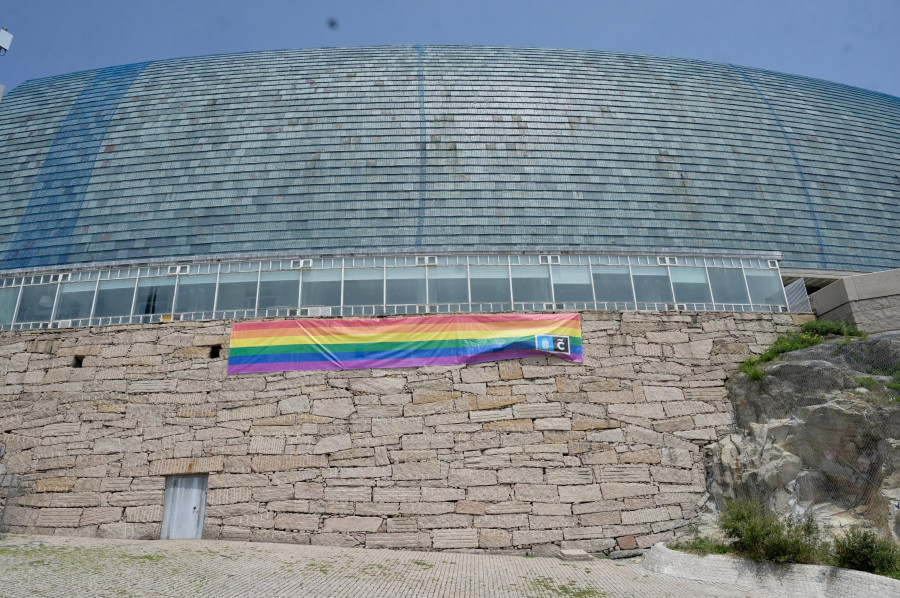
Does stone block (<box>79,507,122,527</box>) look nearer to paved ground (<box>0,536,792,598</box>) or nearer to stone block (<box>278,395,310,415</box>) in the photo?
paved ground (<box>0,536,792,598</box>)

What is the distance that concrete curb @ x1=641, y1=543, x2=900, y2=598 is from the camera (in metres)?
8.94

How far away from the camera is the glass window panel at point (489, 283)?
47.1ft

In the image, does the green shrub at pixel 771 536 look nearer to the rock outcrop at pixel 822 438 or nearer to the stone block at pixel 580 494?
the rock outcrop at pixel 822 438

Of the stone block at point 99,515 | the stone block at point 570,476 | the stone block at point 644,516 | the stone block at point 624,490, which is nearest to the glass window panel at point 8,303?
the stone block at point 99,515

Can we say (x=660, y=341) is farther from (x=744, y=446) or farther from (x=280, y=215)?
(x=280, y=215)

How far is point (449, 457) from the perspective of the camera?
41.1 ft

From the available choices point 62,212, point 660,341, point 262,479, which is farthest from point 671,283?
point 62,212

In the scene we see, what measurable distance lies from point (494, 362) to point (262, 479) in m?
5.07

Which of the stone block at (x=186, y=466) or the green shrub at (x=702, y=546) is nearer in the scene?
the green shrub at (x=702, y=546)

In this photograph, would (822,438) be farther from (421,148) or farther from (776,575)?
(421,148)

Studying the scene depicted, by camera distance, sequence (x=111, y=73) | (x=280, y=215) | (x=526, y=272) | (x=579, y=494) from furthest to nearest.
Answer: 1. (x=111, y=73)
2. (x=280, y=215)
3. (x=526, y=272)
4. (x=579, y=494)

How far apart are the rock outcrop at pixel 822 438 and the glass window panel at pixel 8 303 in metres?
15.3

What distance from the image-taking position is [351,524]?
477 inches

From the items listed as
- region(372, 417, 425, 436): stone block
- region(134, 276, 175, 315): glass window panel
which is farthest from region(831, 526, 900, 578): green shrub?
region(134, 276, 175, 315): glass window panel
